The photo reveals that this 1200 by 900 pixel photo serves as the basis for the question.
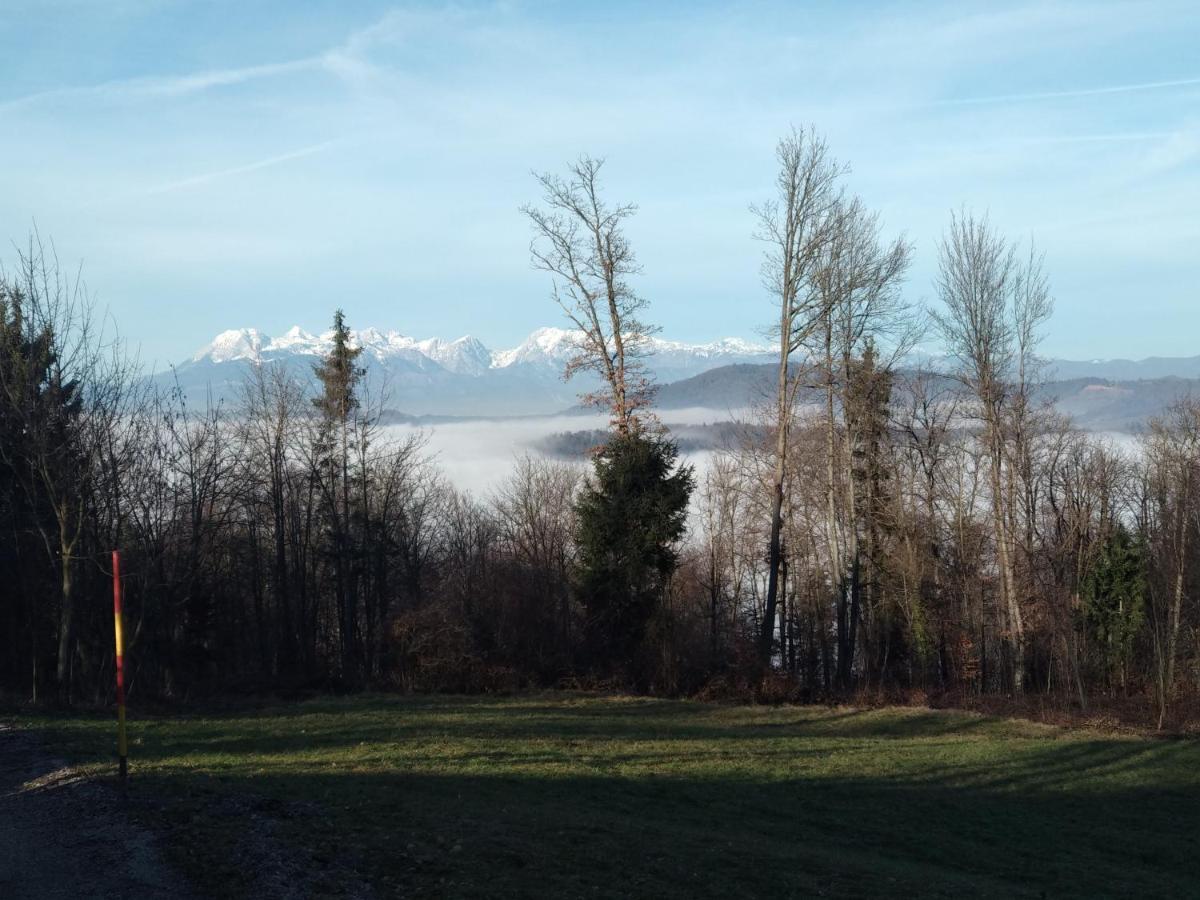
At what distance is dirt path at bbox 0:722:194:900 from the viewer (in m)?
7.18

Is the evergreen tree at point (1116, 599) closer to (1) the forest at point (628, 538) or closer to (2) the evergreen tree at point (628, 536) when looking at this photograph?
(1) the forest at point (628, 538)

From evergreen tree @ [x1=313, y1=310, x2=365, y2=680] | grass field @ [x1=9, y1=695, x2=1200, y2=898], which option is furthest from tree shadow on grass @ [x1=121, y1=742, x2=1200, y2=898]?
evergreen tree @ [x1=313, y1=310, x2=365, y2=680]

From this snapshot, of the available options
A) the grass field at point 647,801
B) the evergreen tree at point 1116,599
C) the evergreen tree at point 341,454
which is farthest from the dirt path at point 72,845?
the evergreen tree at point 1116,599

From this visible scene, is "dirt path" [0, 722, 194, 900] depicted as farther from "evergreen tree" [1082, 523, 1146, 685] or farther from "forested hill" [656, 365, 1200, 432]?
"forested hill" [656, 365, 1200, 432]

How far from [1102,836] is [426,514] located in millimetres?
37224

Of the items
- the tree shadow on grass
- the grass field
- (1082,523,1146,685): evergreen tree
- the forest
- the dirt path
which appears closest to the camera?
the dirt path

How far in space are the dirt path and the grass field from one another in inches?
11.4

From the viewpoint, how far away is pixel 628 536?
3053 cm

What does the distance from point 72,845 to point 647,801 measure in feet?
23.7

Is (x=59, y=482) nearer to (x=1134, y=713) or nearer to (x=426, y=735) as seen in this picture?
(x=426, y=735)

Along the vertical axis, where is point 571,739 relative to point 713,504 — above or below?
below

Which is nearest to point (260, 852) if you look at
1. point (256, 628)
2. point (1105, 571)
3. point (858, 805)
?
point (858, 805)

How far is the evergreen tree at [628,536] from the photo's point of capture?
99.9 ft

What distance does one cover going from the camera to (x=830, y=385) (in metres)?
32.3
